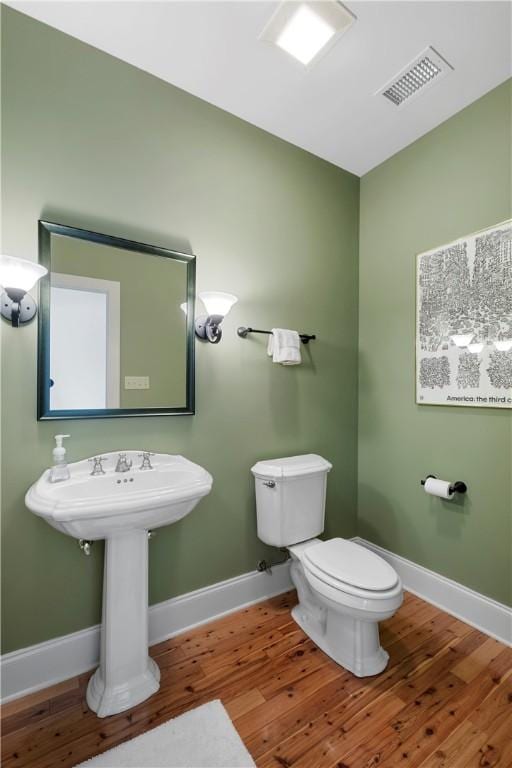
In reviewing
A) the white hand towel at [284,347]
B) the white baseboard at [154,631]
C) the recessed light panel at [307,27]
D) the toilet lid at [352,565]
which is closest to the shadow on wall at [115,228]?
the white hand towel at [284,347]

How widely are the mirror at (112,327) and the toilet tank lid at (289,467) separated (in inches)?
19.8

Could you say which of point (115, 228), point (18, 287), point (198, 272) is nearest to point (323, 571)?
point (198, 272)

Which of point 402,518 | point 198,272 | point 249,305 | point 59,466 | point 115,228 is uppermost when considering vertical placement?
point 115,228

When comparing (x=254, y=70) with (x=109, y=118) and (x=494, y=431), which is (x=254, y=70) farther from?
(x=494, y=431)

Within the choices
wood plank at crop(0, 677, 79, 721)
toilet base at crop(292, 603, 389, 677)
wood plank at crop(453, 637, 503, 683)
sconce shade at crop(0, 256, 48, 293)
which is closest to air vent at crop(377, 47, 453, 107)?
sconce shade at crop(0, 256, 48, 293)

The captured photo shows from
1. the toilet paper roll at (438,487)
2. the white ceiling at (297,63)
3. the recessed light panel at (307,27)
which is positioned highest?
the white ceiling at (297,63)

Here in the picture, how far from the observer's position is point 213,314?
1.71 m

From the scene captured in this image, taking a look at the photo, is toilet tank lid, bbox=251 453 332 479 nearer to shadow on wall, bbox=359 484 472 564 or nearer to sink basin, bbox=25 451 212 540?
sink basin, bbox=25 451 212 540

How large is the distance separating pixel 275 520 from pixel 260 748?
84 cm

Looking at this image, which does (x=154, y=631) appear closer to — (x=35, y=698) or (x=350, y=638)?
(x=35, y=698)

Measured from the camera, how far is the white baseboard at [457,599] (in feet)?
5.52

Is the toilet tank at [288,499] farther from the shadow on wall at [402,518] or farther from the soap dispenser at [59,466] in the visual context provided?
the soap dispenser at [59,466]

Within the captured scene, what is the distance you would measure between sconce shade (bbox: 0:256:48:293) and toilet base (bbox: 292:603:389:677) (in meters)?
1.90

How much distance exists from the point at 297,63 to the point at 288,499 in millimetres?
2158
